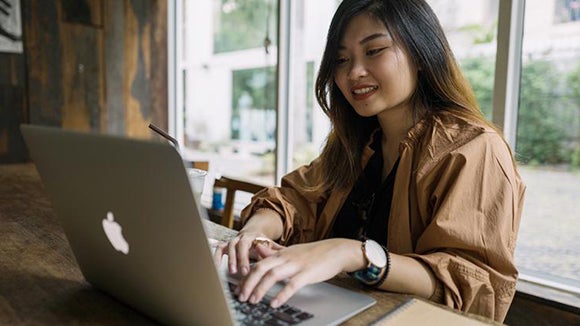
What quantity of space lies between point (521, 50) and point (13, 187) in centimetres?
191

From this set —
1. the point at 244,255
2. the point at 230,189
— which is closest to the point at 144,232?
the point at 244,255

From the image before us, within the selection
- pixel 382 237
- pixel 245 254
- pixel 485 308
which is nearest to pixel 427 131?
pixel 382 237

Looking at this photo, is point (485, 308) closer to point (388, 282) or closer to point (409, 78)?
point (388, 282)

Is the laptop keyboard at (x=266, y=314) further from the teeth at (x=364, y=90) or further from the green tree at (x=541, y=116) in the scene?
the green tree at (x=541, y=116)

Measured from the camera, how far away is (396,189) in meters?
1.02

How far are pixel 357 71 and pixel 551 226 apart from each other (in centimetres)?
103

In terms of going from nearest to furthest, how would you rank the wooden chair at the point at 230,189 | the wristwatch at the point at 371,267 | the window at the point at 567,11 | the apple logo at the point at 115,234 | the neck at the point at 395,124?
the apple logo at the point at 115,234 → the wristwatch at the point at 371,267 → the neck at the point at 395,124 → the window at the point at 567,11 → the wooden chair at the point at 230,189

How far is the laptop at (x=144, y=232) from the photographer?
1.59ft

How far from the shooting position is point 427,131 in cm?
103

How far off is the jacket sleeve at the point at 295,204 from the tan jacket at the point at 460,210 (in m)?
0.29

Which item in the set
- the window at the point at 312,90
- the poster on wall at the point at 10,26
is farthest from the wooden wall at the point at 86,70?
the window at the point at 312,90

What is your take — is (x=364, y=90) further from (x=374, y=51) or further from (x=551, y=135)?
(x=551, y=135)

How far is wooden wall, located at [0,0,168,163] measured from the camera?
2.71 metres

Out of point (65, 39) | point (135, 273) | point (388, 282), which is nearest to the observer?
point (135, 273)
